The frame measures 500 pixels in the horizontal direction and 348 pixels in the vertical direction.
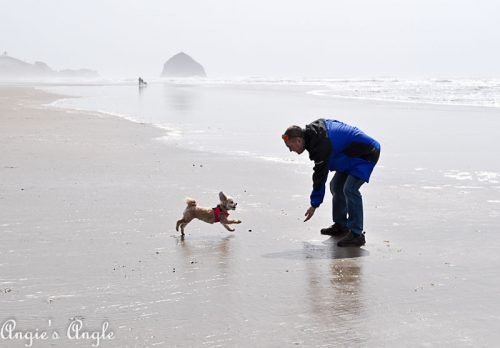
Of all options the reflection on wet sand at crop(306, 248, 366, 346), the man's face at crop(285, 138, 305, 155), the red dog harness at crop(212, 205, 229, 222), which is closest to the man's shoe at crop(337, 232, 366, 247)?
the reflection on wet sand at crop(306, 248, 366, 346)

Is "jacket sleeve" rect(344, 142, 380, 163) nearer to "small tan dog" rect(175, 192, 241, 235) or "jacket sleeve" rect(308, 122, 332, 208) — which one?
"jacket sleeve" rect(308, 122, 332, 208)

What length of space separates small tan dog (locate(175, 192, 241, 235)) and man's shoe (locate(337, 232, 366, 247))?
3.89ft

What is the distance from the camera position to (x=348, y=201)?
6.83 meters

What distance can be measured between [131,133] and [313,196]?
10.8 m

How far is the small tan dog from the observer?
682cm

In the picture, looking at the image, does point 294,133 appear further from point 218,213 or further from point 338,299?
point 338,299

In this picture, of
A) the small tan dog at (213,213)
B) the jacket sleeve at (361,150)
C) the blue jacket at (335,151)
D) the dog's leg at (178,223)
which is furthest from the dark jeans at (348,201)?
the dog's leg at (178,223)

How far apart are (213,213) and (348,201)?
1495 millimetres

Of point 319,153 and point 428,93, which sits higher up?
point 428,93

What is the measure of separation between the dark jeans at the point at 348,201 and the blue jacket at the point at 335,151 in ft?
0.45

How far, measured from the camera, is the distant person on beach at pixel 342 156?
6422 mm

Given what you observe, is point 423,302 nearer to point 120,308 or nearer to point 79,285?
point 120,308

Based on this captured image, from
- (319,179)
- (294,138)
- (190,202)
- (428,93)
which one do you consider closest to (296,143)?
(294,138)

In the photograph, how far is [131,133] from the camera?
1658 cm
